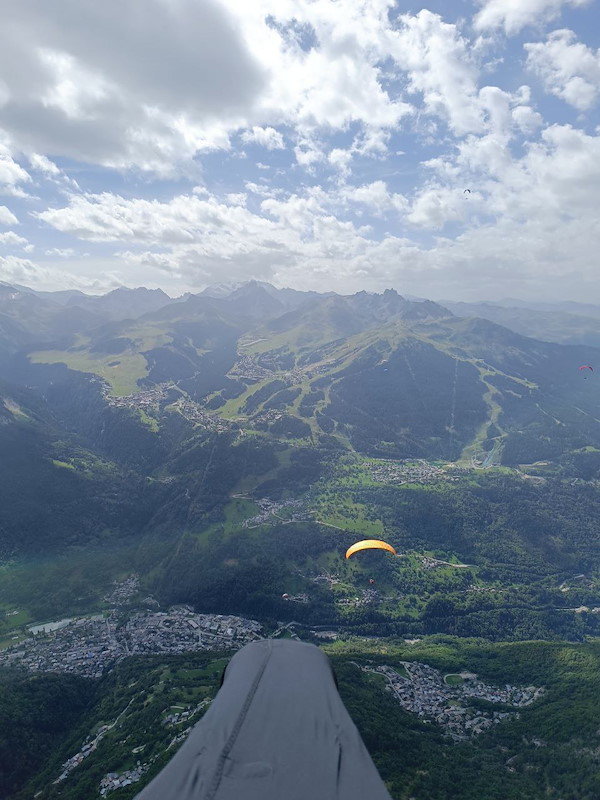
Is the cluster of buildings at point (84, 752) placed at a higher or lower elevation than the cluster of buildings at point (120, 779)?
lower

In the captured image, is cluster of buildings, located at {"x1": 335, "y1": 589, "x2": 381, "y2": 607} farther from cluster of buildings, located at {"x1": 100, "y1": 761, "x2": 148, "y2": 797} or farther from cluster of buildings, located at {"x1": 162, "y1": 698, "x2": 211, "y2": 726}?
cluster of buildings, located at {"x1": 100, "y1": 761, "x2": 148, "y2": 797}

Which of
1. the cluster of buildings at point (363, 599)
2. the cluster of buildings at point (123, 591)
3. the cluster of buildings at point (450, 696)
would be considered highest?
the cluster of buildings at point (450, 696)

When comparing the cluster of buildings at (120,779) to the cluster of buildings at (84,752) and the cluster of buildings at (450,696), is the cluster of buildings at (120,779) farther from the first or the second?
the cluster of buildings at (450,696)

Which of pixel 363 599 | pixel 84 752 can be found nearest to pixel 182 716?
pixel 84 752

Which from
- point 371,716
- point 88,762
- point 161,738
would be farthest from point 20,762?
point 371,716

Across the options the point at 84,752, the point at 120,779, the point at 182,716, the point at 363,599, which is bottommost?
the point at 363,599

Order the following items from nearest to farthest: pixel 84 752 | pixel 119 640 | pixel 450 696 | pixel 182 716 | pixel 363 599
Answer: pixel 182 716, pixel 84 752, pixel 450 696, pixel 119 640, pixel 363 599

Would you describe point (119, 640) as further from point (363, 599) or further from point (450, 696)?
point (450, 696)

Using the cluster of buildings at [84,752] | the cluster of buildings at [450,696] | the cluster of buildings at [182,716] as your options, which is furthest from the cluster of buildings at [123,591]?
the cluster of buildings at [450,696]
